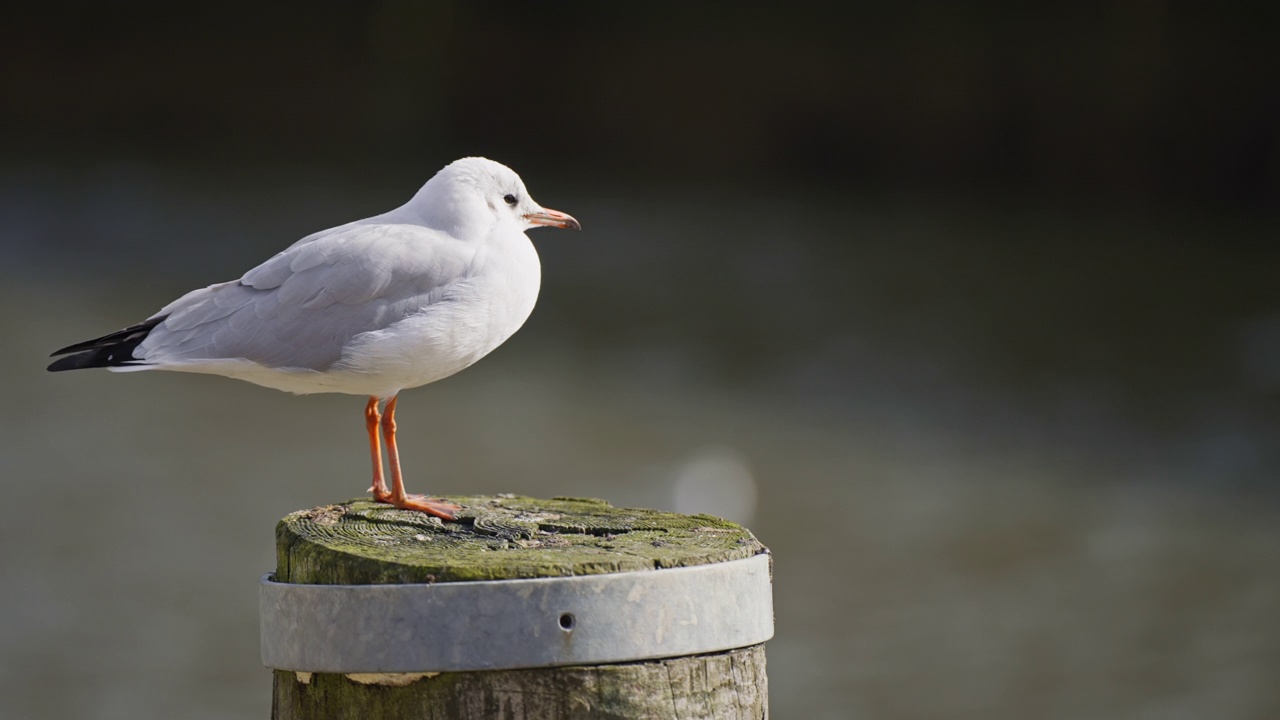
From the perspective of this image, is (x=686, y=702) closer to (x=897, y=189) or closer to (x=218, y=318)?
(x=218, y=318)

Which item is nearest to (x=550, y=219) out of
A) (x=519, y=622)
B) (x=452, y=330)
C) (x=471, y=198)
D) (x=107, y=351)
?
(x=471, y=198)

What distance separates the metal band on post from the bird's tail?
2.62 feet

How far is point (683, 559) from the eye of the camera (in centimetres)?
146

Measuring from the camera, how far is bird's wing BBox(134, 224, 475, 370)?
6.60 ft

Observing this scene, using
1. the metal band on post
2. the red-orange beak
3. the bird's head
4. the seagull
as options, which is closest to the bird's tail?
the seagull

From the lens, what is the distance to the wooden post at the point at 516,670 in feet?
4.54

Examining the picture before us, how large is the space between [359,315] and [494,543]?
1.88 feet

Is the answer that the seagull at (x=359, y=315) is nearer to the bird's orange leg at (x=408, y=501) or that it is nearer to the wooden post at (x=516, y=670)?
the bird's orange leg at (x=408, y=501)

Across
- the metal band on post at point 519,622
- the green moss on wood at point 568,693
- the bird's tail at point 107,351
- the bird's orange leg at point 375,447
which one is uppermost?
the bird's tail at point 107,351

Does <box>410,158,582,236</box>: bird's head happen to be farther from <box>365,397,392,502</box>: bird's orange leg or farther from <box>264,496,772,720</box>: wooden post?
<box>264,496,772,720</box>: wooden post

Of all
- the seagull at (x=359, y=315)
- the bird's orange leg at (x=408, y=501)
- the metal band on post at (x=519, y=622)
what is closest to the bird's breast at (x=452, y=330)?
the seagull at (x=359, y=315)

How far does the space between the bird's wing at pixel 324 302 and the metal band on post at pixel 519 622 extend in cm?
64

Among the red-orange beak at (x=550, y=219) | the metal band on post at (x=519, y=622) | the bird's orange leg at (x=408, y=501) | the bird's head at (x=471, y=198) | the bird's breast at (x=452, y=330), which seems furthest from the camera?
the red-orange beak at (x=550, y=219)

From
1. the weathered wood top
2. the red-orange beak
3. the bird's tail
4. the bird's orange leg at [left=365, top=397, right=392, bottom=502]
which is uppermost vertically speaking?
the red-orange beak
